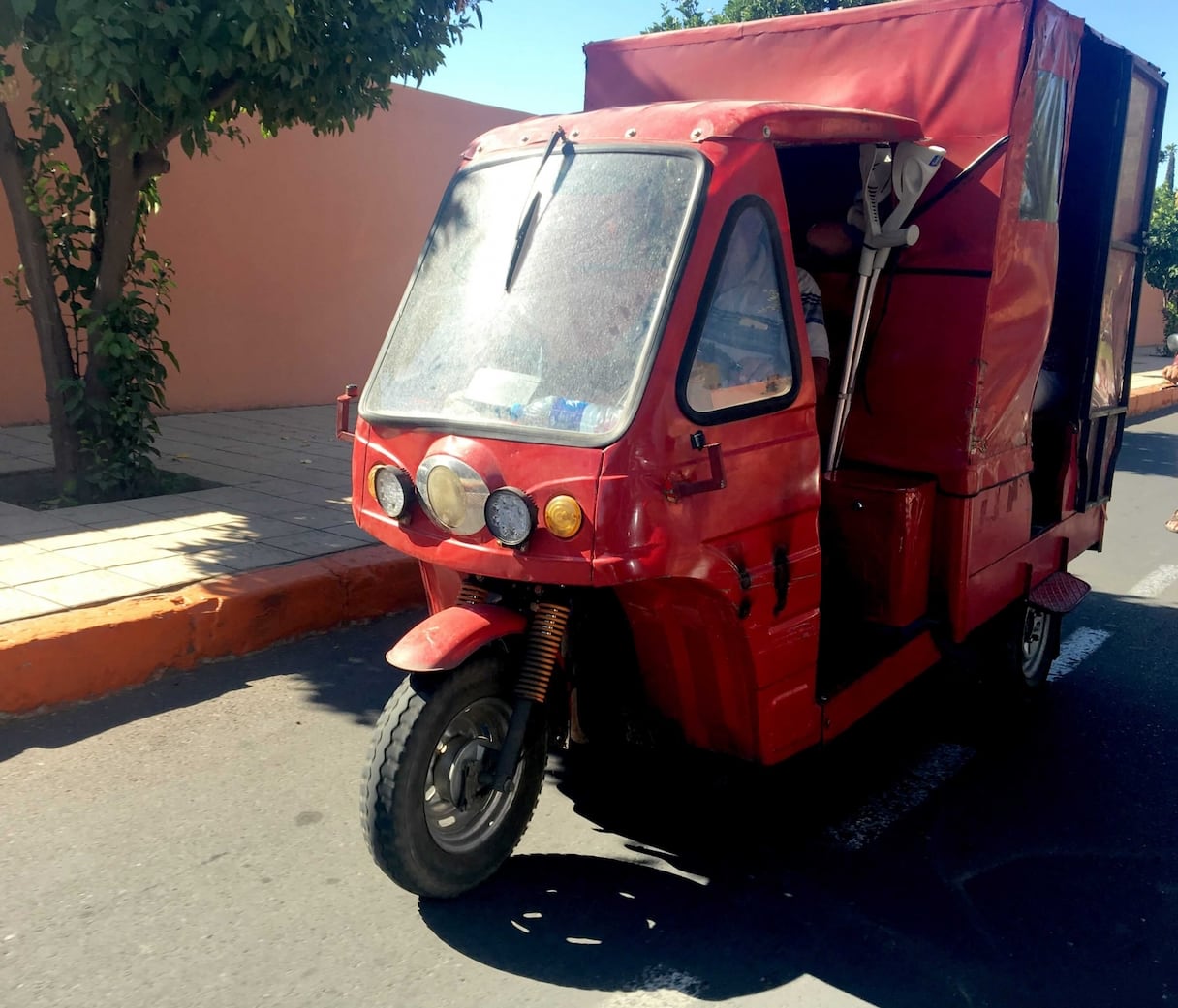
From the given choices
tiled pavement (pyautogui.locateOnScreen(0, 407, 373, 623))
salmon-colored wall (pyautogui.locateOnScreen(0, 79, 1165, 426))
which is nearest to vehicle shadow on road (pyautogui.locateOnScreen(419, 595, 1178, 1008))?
tiled pavement (pyautogui.locateOnScreen(0, 407, 373, 623))

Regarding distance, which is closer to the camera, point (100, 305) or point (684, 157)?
point (684, 157)

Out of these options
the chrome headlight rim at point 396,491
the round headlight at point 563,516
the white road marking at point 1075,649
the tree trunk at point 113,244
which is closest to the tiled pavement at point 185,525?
the tree trunk at point 113,244

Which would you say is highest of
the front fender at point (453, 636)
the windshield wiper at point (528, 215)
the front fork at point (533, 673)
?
the windshield wiper at point (528, 215)

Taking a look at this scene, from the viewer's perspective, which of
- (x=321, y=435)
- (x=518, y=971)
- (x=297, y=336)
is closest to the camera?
(x=518, y=971)

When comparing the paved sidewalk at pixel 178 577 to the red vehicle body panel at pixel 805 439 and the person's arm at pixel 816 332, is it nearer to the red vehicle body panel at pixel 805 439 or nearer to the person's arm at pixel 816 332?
the red vehicle body panel at pixel 805 439

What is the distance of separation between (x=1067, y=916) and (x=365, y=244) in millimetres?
9792

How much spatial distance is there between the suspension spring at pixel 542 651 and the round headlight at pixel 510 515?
0.30 m

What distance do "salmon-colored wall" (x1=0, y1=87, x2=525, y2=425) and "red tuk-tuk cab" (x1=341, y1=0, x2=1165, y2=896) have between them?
6.31m

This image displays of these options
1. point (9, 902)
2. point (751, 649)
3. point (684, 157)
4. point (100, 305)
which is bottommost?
point (9, 902)

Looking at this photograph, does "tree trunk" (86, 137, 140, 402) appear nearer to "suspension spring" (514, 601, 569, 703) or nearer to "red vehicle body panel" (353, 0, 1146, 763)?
"red vehicle body panel" (353, 0, 1146, 763)

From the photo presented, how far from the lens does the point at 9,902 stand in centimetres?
305

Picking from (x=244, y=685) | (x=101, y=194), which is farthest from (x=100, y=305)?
(x=244, y=685)

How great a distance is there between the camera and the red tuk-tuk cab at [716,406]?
9.62 ft

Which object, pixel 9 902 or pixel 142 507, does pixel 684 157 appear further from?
pixel 142 507
